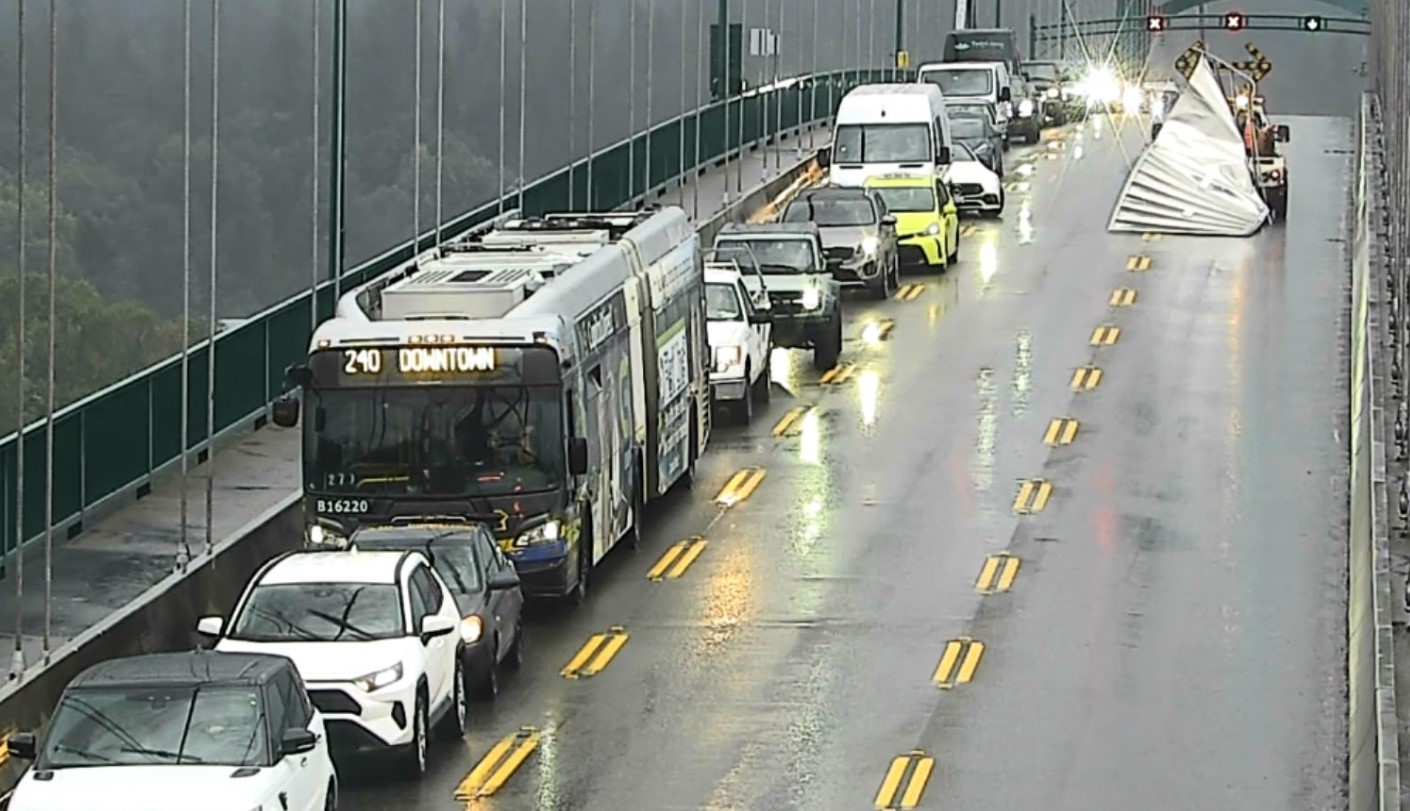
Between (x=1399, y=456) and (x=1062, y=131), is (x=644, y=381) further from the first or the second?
(x=1062, y=131)

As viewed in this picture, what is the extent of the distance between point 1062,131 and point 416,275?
6545 cm

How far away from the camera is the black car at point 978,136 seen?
66.9 metres

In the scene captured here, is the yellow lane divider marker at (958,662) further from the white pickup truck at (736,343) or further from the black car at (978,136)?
the black car at (978,136)

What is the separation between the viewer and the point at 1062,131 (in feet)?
302

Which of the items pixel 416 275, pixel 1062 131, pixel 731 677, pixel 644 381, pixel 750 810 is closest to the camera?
pixel 750 810

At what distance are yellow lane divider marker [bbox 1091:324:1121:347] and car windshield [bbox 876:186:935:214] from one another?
7.49 m

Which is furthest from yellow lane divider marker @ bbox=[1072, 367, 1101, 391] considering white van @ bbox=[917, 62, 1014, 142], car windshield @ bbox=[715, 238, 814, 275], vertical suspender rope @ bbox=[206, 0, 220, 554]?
white van @ bbox=[917, 62, 1014, 142]

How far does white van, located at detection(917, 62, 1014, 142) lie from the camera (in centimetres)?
8069

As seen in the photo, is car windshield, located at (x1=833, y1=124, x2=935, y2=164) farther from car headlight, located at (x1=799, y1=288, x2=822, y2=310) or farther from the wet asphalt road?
car headlight, located at (x1=799, y1=288, x2=822, y2=310)

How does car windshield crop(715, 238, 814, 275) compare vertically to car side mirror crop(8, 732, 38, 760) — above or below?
above

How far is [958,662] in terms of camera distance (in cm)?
2531

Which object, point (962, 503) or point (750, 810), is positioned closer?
point (750, 810)

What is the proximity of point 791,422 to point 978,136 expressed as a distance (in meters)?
30.3

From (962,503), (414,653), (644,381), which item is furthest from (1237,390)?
(414,653)
